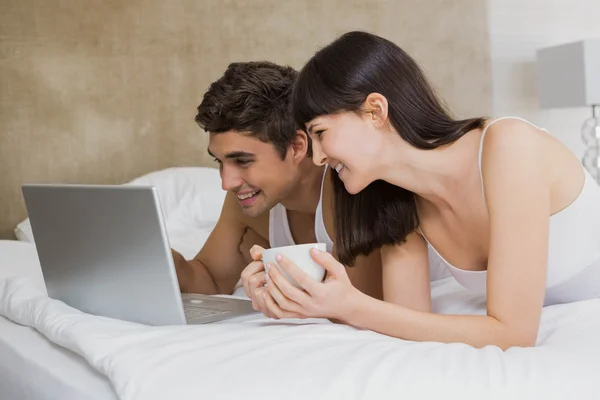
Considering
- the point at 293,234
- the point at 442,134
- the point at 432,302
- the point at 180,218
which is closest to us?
the point at 442,134

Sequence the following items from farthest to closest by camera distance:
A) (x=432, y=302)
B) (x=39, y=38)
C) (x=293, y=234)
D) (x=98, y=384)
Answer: (x=39, y=38), (x=293, y=234), (x=432, y=302), (x=98, y=384)

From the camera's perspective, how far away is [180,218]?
2693 mm

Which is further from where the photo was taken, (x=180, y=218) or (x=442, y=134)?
(x=180, y=218)

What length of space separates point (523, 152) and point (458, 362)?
376 mm

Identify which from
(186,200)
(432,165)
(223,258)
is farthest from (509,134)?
(186,200)

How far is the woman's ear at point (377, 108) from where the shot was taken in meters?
1.26

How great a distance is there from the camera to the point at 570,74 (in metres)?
3.49

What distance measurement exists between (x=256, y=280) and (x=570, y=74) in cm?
263

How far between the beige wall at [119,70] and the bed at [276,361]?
1.48 meters

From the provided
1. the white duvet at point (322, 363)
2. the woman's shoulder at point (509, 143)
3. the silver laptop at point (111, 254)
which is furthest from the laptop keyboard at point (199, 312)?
the woman's shoulder at point (509, 143)

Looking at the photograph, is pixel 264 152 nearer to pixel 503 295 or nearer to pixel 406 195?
pixel 406 195

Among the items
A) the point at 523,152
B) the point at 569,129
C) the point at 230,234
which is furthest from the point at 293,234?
the point at 569,129

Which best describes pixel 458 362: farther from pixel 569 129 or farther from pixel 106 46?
pixel 569 129

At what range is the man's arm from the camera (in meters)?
1.91
